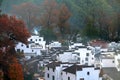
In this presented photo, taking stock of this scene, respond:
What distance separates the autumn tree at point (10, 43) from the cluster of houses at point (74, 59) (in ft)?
6.99

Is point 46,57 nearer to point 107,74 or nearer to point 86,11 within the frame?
point 107,74

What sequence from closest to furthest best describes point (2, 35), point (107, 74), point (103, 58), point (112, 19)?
1. point (2, 35)
2. point (107, 74)
3. point (103, 58)
4. point (112, 19)

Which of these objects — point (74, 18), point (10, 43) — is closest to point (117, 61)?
point (10, 43)

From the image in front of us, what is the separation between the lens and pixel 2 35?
1650 centimetres

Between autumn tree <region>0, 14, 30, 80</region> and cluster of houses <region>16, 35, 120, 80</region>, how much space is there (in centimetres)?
213

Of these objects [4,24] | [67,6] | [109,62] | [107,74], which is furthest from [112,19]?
[4,24]

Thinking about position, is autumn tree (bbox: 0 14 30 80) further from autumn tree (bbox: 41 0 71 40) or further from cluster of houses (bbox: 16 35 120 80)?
autumn tree (bbox: 41 0 71 40)

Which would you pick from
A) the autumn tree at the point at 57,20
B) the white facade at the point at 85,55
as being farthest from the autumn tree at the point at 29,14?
the white facade at the point at 85,55

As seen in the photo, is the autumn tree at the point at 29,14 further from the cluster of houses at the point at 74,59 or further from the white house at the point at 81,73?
the white house at the point at 81,73

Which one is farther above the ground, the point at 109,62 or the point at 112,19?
the point at 112,19

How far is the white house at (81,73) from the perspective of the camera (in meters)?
16.7

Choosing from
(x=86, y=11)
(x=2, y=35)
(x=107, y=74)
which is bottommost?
(x=107, y=74)

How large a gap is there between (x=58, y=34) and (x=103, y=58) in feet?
29.0

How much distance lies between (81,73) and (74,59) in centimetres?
435
